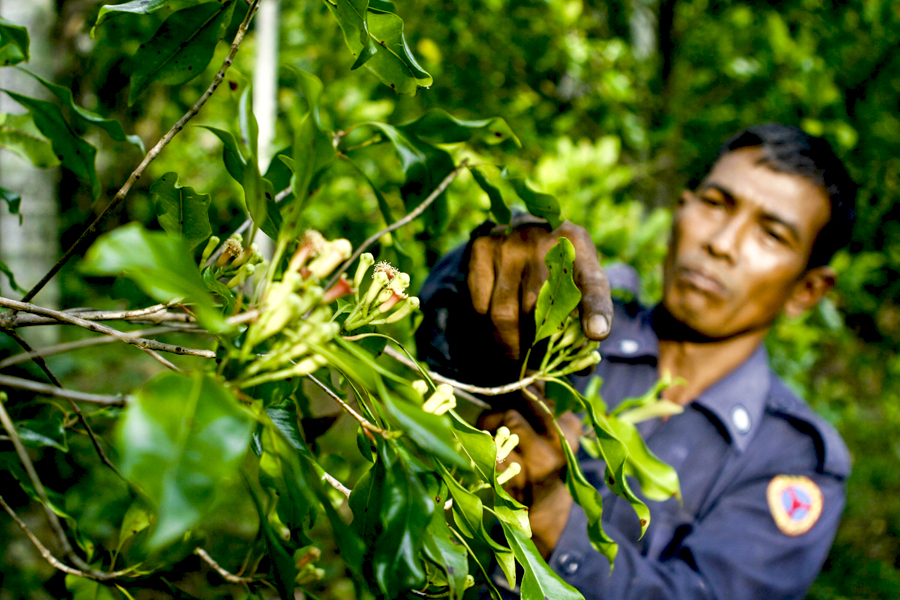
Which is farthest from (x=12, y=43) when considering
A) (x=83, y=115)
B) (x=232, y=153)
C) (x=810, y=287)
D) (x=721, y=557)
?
(x=810, y=287)

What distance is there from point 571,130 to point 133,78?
208 cm

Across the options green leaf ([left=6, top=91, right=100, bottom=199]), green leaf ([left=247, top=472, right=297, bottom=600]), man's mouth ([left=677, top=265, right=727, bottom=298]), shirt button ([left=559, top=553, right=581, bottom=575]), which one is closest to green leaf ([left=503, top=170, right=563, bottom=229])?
green leaf ([left=247, top=472, right=297, bottom=600])

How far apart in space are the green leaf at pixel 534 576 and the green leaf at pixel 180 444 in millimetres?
244

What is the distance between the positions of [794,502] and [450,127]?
1.04 metres

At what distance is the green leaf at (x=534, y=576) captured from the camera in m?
0.44

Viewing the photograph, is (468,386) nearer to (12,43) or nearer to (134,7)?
(134,7)

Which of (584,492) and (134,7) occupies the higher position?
(134,7)

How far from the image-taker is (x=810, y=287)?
59.0 inches

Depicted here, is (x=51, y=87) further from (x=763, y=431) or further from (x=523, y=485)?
(x=763, y=431)

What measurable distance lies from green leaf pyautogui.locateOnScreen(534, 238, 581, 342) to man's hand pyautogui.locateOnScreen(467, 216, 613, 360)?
8cm

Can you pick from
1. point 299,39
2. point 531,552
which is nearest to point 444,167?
point 531,552

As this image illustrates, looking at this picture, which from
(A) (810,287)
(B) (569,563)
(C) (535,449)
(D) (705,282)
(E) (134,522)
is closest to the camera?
(E) (134,522)

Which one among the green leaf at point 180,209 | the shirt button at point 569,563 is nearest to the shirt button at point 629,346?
the shirt button at point 569,563

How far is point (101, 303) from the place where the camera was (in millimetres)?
3479
